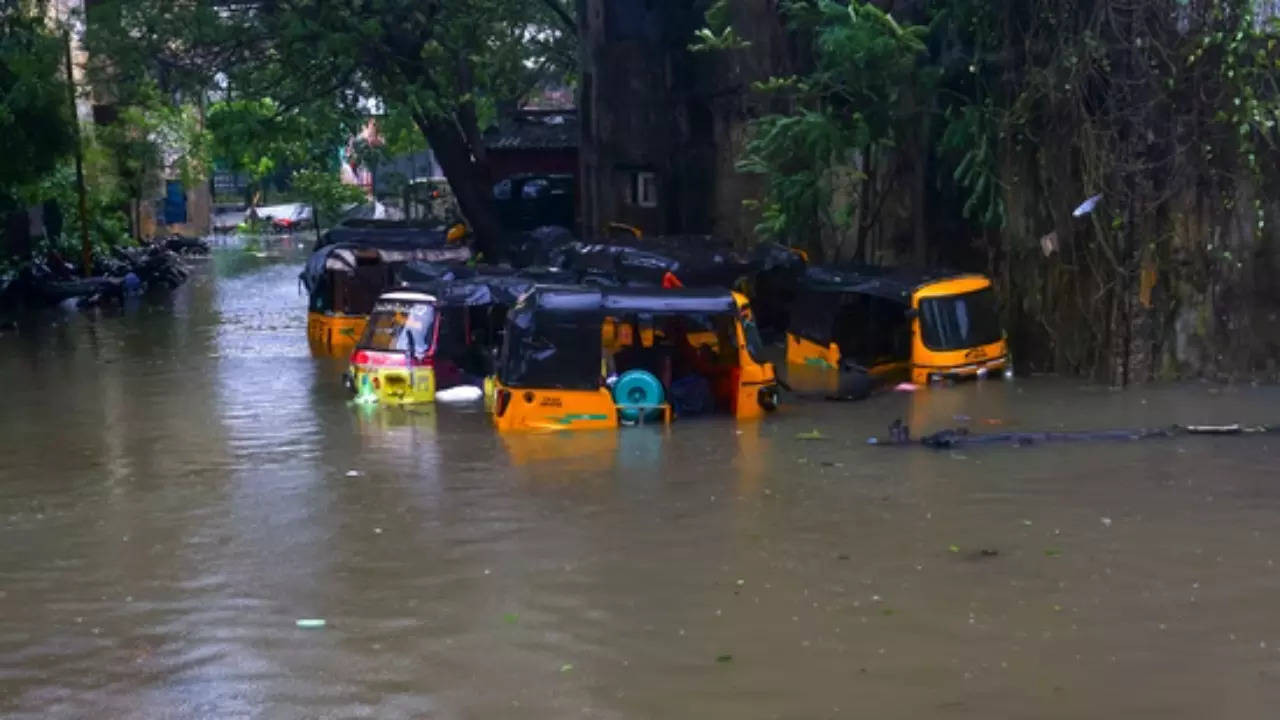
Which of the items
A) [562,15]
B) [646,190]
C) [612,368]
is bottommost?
[612,368]

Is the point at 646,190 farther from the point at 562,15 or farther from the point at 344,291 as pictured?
the point at 344,291

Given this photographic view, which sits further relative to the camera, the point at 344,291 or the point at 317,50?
the point at 317,50

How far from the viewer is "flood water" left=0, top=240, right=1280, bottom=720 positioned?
764 centimetres

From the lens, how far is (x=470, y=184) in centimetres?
2798

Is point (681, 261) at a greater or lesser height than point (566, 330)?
greater

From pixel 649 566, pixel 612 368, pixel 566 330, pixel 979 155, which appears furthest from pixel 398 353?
pixel 649 566

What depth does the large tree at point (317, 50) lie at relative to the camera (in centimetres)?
2414

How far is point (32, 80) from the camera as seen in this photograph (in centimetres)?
2442

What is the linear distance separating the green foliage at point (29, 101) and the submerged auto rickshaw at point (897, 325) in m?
12.7

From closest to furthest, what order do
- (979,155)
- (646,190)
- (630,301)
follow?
1. (630,301)
2. (979,155)
3. (646,190)

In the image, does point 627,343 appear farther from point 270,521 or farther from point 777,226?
point 270,521

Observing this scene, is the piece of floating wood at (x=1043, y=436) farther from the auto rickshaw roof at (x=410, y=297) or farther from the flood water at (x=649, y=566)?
the auto rickshaw roof at (x=410, y=297)

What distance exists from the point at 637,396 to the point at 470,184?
1380 centimetres

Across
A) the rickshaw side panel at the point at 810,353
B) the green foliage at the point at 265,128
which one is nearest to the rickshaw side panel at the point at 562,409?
the rickshaw side panel at the point at 810,353
